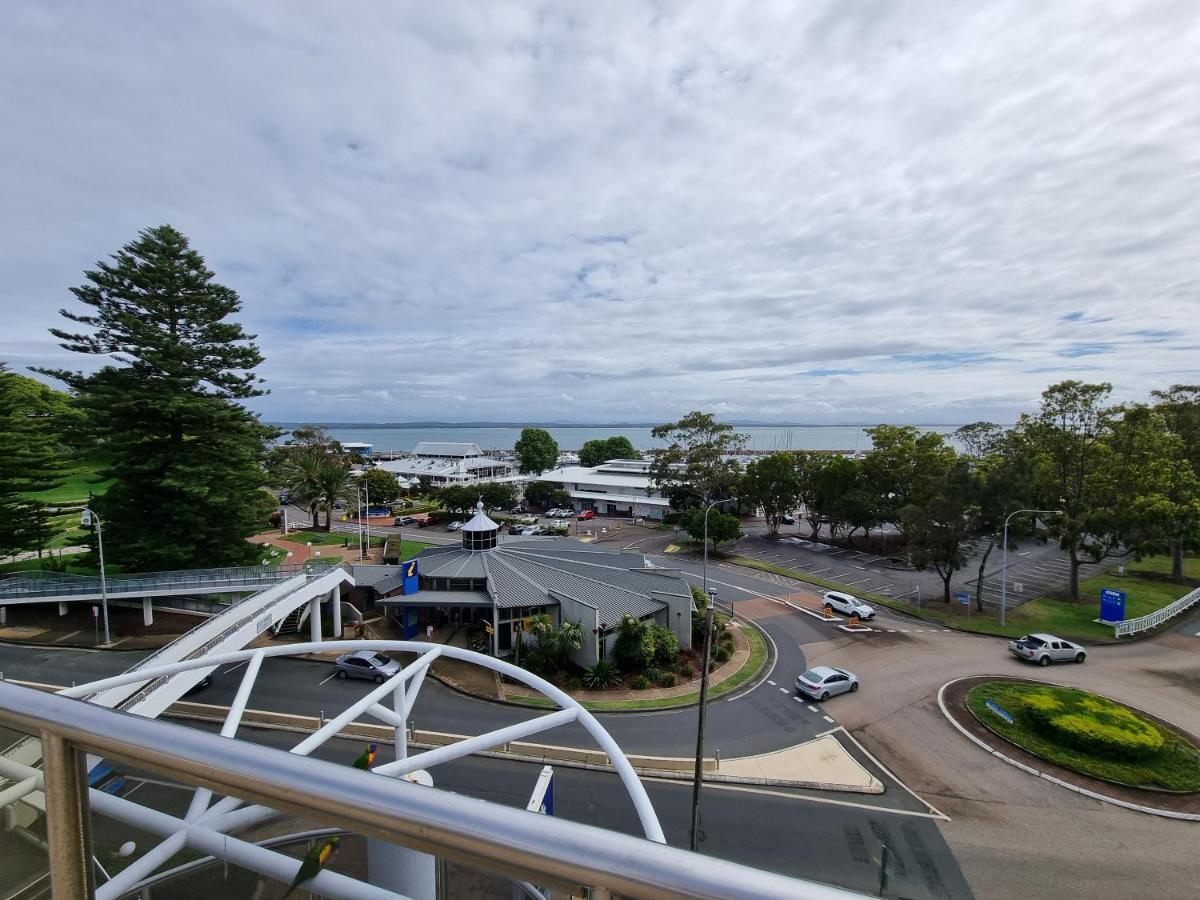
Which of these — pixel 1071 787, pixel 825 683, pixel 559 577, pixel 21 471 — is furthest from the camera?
pixel 21 471

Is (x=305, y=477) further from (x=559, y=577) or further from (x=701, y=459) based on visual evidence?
(x=701, y=459)

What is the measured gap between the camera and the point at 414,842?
1103 millimetres

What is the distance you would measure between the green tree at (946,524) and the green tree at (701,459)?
686 inches

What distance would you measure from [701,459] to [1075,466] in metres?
22.7

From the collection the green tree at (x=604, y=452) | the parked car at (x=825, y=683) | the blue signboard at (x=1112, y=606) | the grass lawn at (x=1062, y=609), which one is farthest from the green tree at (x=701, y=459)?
the green tree at (x=604, y=452)

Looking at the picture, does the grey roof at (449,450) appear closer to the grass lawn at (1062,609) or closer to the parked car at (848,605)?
the grass lawn at (1062,609)

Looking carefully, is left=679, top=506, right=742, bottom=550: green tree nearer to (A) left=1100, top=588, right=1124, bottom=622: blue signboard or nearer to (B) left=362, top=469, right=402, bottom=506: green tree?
(A) left=1100, top=588, right=1124, bottom=622: blue signboard

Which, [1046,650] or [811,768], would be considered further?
[1046,650]

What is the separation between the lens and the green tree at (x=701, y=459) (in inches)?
1711

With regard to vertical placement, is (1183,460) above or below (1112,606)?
above

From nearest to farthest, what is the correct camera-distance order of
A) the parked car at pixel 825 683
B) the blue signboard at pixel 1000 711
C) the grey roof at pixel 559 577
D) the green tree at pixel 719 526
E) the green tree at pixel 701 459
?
the blue signboard at pixel 1000 711
the parked car at pixel 825 683
the grey roof at pixel 559 577
the green tree at pixel 719 526
the green tree at pixel 701 459

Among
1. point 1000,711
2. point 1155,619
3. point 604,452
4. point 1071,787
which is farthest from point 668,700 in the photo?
point 604,452

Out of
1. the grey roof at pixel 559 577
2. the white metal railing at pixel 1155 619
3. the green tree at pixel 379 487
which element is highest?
the green tree at pixel 379 487

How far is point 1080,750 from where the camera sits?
14695 mm
